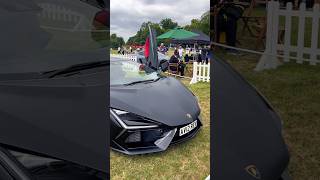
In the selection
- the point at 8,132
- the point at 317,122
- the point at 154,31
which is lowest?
the point at 8,132

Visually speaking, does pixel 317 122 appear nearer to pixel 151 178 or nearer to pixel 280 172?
pixel 280 172

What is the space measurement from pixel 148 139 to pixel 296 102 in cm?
57

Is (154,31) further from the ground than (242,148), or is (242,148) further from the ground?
(154,31)

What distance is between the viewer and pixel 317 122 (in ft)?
4.03

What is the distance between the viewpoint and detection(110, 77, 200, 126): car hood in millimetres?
1411

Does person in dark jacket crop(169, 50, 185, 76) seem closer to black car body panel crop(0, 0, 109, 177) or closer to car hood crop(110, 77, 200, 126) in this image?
car hood crop(110, 77, 200, 126)

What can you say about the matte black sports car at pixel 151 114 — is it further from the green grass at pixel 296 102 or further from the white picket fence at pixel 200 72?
the green grass at pixel 296 102

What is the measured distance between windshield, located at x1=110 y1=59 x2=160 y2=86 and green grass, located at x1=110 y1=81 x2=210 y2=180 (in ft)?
0.63

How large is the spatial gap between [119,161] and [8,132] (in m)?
0.53

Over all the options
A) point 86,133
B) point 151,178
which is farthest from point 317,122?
point 86,133

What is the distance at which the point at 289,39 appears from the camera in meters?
1.20

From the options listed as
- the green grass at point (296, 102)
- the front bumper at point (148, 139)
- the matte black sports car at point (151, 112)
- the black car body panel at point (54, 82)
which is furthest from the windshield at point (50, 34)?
the green grass at point (296, 102)

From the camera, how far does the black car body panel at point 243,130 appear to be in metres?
1.28

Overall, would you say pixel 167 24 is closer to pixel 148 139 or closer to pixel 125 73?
pixel 125 73
